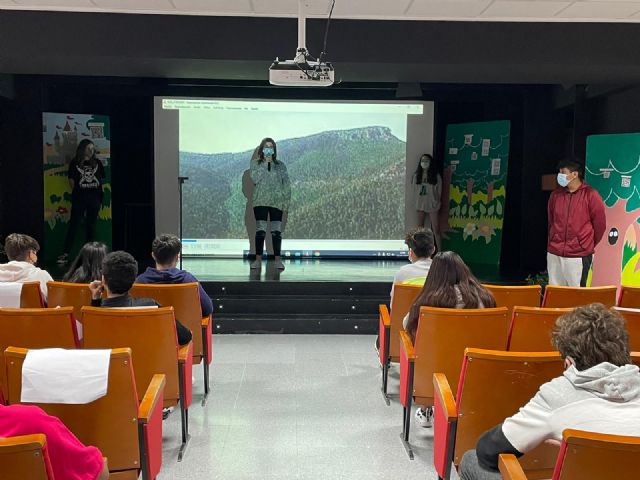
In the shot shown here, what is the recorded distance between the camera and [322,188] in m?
8.35

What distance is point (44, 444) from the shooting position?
146 centimetres

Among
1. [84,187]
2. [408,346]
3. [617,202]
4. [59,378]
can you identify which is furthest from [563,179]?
[84,187]

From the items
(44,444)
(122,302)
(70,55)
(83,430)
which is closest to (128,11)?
(70,55)

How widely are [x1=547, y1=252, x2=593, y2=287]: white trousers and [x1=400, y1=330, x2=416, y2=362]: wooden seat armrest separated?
2.71 metres

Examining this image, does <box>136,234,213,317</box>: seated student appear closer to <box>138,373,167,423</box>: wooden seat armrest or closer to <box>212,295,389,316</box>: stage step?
<box>138,373,167,423</box>: wooden seat armrest

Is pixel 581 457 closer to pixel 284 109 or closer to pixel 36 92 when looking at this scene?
pixel 284 109

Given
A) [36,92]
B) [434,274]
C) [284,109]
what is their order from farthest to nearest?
[284,109] < [36,92] < [434,274]

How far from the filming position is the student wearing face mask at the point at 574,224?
5.27 m

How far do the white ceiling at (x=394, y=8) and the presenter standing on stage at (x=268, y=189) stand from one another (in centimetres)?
230

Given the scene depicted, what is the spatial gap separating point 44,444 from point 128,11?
4.91m

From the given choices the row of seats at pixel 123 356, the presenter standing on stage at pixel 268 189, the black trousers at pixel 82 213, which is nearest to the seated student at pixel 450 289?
the row of seats at pixel 123 356

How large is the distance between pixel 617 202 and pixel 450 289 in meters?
3.93

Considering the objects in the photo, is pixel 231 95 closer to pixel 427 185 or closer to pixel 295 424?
pixel 427 185

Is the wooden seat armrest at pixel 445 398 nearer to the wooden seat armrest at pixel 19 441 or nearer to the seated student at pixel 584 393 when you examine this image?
the seated student at pixel 584 393
